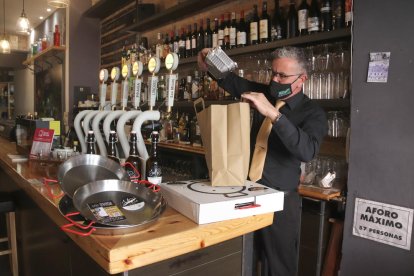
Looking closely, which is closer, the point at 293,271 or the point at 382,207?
the point at 382,207

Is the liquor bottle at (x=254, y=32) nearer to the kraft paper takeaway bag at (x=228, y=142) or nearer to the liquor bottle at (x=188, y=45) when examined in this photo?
the liquor bottle at (x=188, y=45)

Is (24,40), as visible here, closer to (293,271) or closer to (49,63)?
(49,63)

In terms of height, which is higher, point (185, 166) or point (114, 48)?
point (114, 48)

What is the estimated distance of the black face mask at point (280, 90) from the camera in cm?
202

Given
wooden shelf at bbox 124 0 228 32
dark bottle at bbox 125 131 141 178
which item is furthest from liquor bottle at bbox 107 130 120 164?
wooden shelf at bbox 124 0 228 32

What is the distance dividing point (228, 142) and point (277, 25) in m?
1.71

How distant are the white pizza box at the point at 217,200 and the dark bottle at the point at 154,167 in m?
0.23

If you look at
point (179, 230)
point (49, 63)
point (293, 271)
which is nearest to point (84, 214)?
point (179, 230)

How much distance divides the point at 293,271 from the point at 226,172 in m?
1.00

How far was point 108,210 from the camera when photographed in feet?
3.79

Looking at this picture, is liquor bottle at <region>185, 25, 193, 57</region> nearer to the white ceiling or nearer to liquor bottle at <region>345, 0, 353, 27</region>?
liquor bottle at <region>345, 0, 353, 27</region>

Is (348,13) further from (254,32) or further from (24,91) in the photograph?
(24,91)

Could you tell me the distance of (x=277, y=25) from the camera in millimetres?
2809

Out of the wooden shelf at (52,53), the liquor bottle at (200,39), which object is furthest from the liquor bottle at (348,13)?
the wooden shelf at (52,53)
